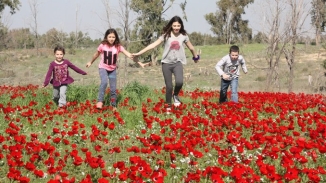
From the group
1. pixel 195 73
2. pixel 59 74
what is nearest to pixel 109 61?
pixel 59 74

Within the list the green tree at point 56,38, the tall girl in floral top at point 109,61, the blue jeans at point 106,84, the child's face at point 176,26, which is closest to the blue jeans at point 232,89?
the child's face at point 176,26

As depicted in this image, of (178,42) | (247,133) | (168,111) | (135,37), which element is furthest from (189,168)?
(135,37)

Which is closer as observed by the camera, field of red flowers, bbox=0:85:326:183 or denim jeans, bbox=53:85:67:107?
field of red flowers, bbox=0:85:326:183

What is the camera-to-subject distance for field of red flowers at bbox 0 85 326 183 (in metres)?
3.21

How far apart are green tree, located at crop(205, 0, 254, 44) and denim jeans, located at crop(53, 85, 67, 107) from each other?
58.9 meters

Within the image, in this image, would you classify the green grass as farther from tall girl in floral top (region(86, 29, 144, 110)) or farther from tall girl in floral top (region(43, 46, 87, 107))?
tall girl in floral top (region(86, 29, 144, 110))

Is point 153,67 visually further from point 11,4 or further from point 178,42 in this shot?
point 178,42

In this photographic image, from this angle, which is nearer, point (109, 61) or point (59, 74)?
point (109, 61)

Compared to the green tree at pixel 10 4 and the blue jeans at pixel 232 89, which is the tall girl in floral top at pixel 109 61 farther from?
the green tree at pixel 10 4

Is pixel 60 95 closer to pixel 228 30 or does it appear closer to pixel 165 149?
pixel 165 149

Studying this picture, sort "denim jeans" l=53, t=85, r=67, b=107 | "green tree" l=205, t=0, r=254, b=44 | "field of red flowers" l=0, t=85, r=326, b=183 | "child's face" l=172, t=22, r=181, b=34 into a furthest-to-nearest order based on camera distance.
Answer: "green tree" l=205, t=0, r=254, b=44, "denim jeans" l=53, t=85, r=67, b=107, "child's face" l=172, t=22, r=181, b=34, "field of red flowers" l=0, t=85, r=326, b=183

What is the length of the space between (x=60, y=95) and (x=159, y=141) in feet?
15.7

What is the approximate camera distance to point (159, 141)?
13.0 ft

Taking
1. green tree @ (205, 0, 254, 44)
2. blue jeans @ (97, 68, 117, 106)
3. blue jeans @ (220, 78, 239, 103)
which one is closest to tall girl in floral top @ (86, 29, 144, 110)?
blue jeans @ (97, 68, 117, 106)
